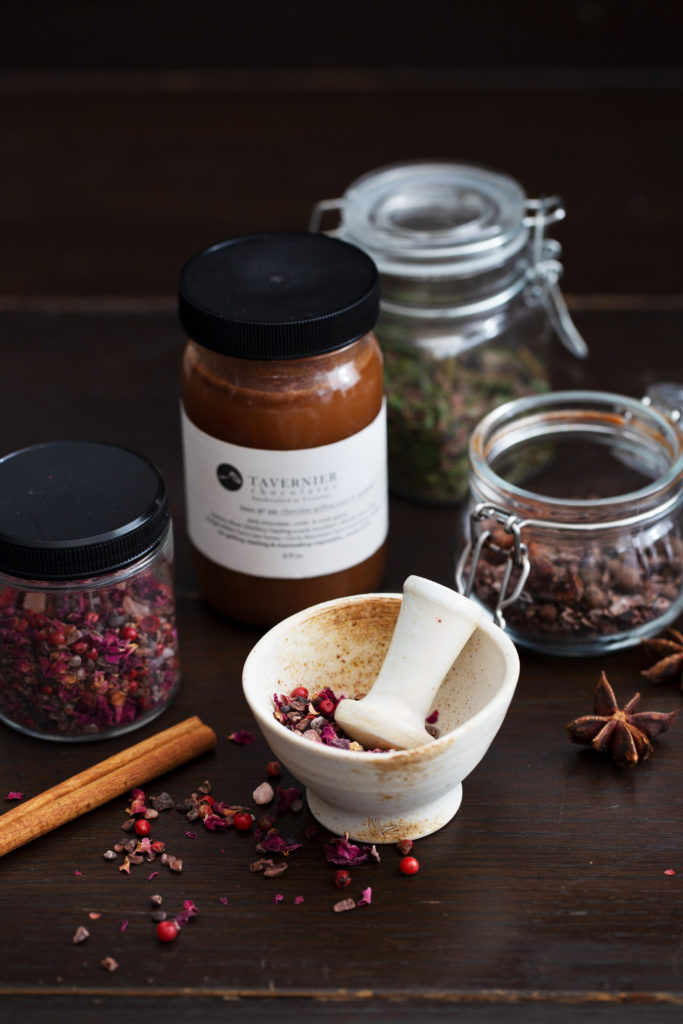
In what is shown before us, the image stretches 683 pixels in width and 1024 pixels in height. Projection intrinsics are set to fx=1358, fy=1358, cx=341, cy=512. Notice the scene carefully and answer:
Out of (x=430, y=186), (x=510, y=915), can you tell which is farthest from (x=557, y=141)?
(x=510, y=915)

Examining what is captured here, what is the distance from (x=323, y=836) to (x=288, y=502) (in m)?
0.29

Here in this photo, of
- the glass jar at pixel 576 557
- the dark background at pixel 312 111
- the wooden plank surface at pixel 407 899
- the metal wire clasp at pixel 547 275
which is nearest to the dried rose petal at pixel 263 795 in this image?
the wooden plank surface at pixel 407 899

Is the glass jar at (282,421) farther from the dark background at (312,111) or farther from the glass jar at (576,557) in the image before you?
the dark background at (312,111)

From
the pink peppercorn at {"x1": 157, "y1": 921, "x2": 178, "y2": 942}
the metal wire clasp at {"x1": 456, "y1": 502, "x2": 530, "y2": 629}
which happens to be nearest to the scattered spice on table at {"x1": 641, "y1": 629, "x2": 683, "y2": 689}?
the metal wire clasp at {"x1": 456, "y1": 502, "x2": 530, "y2": 629}

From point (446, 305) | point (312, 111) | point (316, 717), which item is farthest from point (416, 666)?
point (312, 111)

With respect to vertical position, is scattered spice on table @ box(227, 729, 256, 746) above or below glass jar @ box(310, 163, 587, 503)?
below

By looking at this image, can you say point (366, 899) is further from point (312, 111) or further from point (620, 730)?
point (312, 111)

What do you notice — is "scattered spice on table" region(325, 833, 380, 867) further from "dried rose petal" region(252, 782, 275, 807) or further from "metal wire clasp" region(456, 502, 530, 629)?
"metal wire clasp" region(456, 502, 530, 629)

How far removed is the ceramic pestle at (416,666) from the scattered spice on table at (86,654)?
0.60 feet

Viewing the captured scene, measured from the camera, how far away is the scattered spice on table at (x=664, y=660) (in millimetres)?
1142

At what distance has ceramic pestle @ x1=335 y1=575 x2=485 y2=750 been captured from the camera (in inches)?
38.0

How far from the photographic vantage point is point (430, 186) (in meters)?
1.42

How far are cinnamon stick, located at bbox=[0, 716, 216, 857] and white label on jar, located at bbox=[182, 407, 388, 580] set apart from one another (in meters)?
0.17

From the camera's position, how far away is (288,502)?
1141mm
